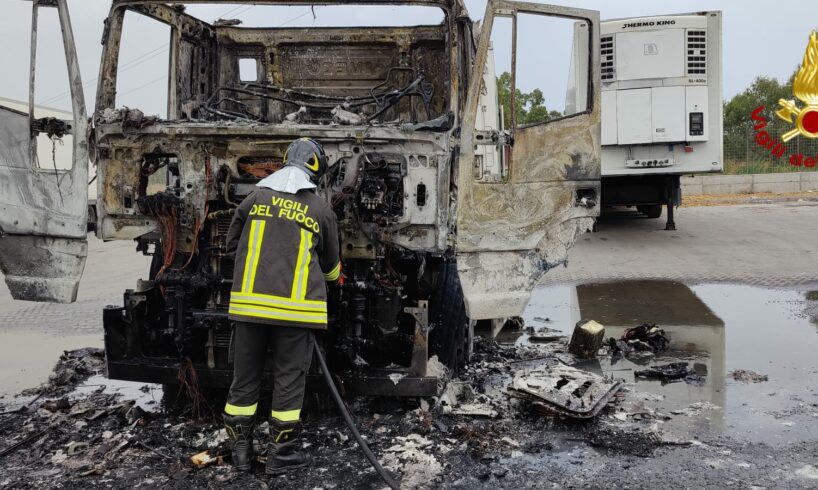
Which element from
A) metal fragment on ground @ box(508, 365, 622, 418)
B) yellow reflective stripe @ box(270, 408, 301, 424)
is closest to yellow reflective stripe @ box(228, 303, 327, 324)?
yellow reflective stripe @ box(270, 408, 301, 424)

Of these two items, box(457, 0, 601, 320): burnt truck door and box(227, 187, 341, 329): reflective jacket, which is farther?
box(457, 0, 601, 320): burnt truck door

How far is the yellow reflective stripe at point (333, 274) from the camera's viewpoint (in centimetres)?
388

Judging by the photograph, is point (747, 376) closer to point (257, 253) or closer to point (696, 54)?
point (257, 253)

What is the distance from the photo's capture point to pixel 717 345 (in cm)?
594

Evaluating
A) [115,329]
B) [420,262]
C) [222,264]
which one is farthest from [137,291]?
[420,262]

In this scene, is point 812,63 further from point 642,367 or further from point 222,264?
point 222,264

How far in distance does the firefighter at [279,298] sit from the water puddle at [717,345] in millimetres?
2049

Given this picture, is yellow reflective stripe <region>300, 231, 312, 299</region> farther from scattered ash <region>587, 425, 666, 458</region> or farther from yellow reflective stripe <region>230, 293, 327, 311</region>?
scattered ash <region>587, 425, 666, 458</region>

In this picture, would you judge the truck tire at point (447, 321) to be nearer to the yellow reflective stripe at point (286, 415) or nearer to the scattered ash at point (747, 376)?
the yellow reflective stripe at point (286, 415)

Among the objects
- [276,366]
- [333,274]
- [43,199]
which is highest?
[43,199]

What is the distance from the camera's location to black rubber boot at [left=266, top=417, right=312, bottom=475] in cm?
360

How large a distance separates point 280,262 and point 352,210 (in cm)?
65

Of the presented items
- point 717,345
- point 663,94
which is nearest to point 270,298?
point 717,345

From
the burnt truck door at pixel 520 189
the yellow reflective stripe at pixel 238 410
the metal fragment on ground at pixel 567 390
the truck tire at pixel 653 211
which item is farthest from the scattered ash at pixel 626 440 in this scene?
the truck tire at pixel 653 211
